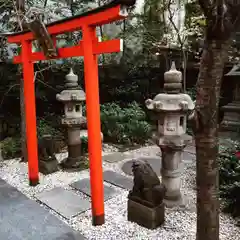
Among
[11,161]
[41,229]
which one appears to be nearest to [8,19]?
[11,161]

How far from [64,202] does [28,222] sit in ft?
2.21

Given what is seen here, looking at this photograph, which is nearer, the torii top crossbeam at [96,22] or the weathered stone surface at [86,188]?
the torii top crossbeam at [96,22]

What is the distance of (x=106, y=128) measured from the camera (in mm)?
8102

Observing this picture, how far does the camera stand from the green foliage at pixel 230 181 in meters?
3.74

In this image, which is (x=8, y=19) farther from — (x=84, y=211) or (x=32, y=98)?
(x=84, y=211)

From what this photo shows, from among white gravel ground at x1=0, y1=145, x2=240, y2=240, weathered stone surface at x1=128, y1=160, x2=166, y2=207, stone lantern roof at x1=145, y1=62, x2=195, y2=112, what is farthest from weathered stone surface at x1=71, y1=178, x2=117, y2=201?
stone lantern roof at x1=145, y1=62, x2=195, y2=112

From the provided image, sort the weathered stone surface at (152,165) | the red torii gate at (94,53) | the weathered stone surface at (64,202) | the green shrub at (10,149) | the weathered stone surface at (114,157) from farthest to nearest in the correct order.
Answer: the green shrub at (10,149)
the weathered stone surface at (114,157)
the weathered stone surface at (152,165)
the weathered stone surface at (64,202)
the red torii gate at (94,53)

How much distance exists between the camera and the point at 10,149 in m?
6.67

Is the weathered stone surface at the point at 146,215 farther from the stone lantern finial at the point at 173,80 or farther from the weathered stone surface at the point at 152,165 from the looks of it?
the weathered stone surface at the point at 152,165

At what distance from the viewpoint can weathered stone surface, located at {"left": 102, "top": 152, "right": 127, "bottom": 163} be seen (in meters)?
6.47

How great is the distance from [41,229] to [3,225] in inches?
21.9

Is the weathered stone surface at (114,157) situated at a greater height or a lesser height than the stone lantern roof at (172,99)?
lesser

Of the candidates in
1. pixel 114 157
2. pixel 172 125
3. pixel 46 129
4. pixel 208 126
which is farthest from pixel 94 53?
pixel 46 129

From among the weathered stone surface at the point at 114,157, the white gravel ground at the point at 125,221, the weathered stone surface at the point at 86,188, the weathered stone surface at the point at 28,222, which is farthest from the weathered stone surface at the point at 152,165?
the weathered stone surface at the point at 28,222
